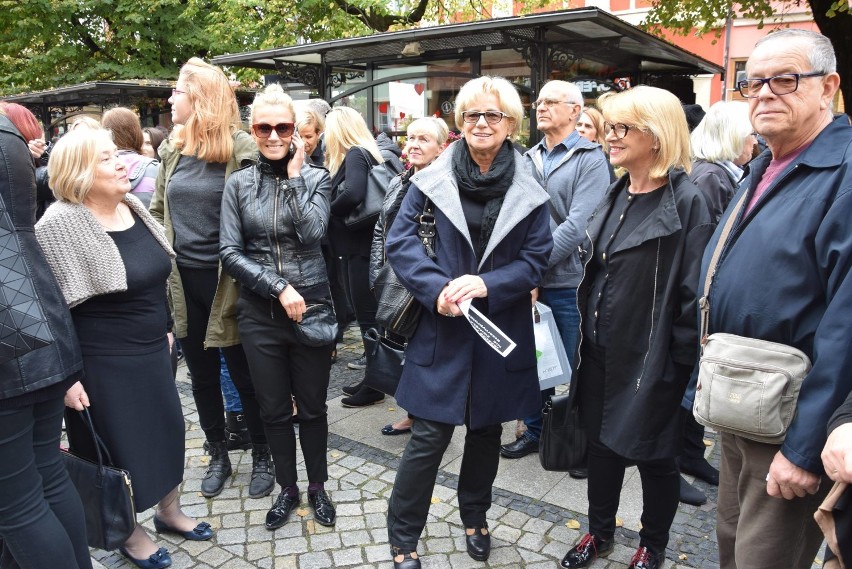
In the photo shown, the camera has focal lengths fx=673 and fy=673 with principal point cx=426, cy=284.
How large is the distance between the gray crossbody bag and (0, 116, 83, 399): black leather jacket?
212cm

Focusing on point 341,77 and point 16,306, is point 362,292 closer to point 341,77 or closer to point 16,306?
point 16,306

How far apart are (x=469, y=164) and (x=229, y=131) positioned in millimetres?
1458

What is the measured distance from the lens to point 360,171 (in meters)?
4.92

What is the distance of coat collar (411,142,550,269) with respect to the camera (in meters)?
2.88

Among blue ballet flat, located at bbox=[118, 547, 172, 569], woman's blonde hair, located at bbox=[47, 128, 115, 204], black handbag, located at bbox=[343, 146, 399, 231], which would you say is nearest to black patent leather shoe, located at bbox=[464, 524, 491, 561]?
blue ballet flat, located at bbox=[118, 547, 172, 569]

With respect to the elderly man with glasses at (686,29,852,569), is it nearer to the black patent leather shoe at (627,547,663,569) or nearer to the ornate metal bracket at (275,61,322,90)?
the black patent leather shoe at (627,547,663,569)

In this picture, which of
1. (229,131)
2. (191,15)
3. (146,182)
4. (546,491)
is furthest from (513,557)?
(191,15)

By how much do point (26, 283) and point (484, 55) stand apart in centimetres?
844

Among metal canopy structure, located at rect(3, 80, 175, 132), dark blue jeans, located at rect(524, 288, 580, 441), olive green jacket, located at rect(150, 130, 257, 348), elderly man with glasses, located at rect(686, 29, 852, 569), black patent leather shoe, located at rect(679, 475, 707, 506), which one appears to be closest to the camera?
elderly man with glasses, located at rect(686, 29, 852, 569)

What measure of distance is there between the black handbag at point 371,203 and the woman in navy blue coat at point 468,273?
1881mm

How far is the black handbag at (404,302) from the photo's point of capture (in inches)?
117

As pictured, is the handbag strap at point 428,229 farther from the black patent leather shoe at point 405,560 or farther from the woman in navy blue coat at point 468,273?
the black patent leather shoe at point 405,560

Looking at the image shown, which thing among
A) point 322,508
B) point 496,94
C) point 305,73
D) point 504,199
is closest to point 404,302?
Answer: point 504,199

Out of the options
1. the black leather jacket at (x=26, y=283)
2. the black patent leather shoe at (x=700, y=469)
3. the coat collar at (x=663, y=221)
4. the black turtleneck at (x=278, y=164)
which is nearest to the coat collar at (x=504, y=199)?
the coat collar at (x=663, y=221)
